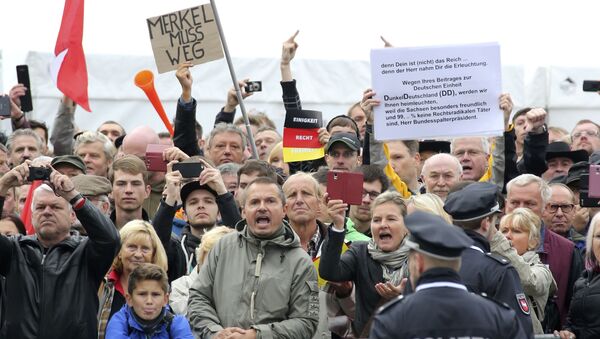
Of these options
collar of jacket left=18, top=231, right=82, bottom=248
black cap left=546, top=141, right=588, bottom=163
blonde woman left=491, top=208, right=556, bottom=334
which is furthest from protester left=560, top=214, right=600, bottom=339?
collar of jacket left=18, top=231, right=82, bottom=248

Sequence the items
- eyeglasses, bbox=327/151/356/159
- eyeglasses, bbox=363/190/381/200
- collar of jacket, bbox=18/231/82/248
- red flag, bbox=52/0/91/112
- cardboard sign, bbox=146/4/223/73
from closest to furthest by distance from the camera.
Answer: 1. collar of jacket, bbox=18/231/82/248
2. eyeglasses, bbox=363/190/381/200
3. eyeglasses, bbox=327/151/356/159
4. cardboard sign, bbox=146/4/223/73
5. red flag, bbox=52/0/91/112

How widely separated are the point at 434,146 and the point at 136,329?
4.67 meters

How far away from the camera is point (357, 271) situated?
349 inches

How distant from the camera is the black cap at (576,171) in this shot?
11.6 meters

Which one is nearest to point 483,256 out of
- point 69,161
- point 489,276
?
point 489,276

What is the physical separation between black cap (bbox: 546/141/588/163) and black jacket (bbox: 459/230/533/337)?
482cm

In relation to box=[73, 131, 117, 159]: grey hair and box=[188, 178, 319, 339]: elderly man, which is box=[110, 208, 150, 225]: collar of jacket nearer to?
box=[73, 131, 117, 159]: grey hair

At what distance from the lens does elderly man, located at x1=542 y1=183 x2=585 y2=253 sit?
10.9 meters

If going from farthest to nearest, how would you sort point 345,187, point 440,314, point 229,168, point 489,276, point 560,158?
point 560,158, point 229,168, point 345,187, point 489,276, point 440,314

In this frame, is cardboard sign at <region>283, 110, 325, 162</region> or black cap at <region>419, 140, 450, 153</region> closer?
cardboard sign at <region>283, 110, 325, 162</region>

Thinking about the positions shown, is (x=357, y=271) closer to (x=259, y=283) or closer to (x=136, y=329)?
(x=259, y=283)

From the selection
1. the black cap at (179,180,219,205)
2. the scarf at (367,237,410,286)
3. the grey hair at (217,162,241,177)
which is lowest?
the scarf at (367,237,410,286)

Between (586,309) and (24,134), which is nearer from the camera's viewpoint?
(586,309)

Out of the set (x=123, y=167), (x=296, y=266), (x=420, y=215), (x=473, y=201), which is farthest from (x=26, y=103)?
(x=420, y=215)
